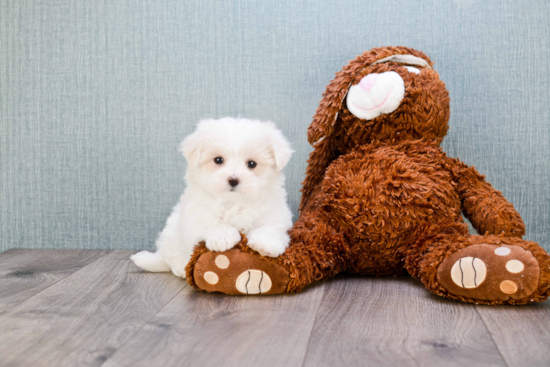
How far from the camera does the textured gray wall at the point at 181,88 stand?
173cm

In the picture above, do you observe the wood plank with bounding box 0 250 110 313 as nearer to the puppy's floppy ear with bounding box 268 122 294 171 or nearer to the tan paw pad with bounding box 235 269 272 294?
the tan paw pad with bounding box 235 269 272 294

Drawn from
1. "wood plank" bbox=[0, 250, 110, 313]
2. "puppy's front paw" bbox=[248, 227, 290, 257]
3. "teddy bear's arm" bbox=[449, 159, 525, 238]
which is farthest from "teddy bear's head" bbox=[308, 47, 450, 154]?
"wood plank" bbox=[0, 250, 110, 313]

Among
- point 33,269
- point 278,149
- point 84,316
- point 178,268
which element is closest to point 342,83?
point 278,149

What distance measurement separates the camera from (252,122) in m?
1.31

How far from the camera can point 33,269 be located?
5.26 ft

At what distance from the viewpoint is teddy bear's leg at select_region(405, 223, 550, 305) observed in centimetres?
110

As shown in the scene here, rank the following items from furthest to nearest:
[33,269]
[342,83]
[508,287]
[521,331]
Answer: [33,269] → [342,83] → [508,287] → [521,331]

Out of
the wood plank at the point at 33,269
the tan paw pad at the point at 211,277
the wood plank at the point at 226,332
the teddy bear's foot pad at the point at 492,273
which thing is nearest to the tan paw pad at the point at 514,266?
the teddy bear's foot pad at the point at 492,273

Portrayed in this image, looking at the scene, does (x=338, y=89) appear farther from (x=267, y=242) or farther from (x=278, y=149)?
(x=267, y=242)

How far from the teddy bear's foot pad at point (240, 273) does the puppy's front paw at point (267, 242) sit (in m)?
0.03

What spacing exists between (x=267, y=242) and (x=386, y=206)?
37 centimetres

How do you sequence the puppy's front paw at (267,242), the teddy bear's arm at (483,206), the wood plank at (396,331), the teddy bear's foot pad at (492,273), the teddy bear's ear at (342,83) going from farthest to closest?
the teddy bear's ear at (342,83)
the teddy bear's arm at (483,206)
the puppy's front paw at (267,242)
the teddy bear's foot pad at (492,273)
the wood plank at (396,331)

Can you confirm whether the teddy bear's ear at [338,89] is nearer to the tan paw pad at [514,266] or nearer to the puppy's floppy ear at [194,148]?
the puppy's floppy ear at [194,148]

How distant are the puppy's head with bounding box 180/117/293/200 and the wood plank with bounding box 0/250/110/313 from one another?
580mm
